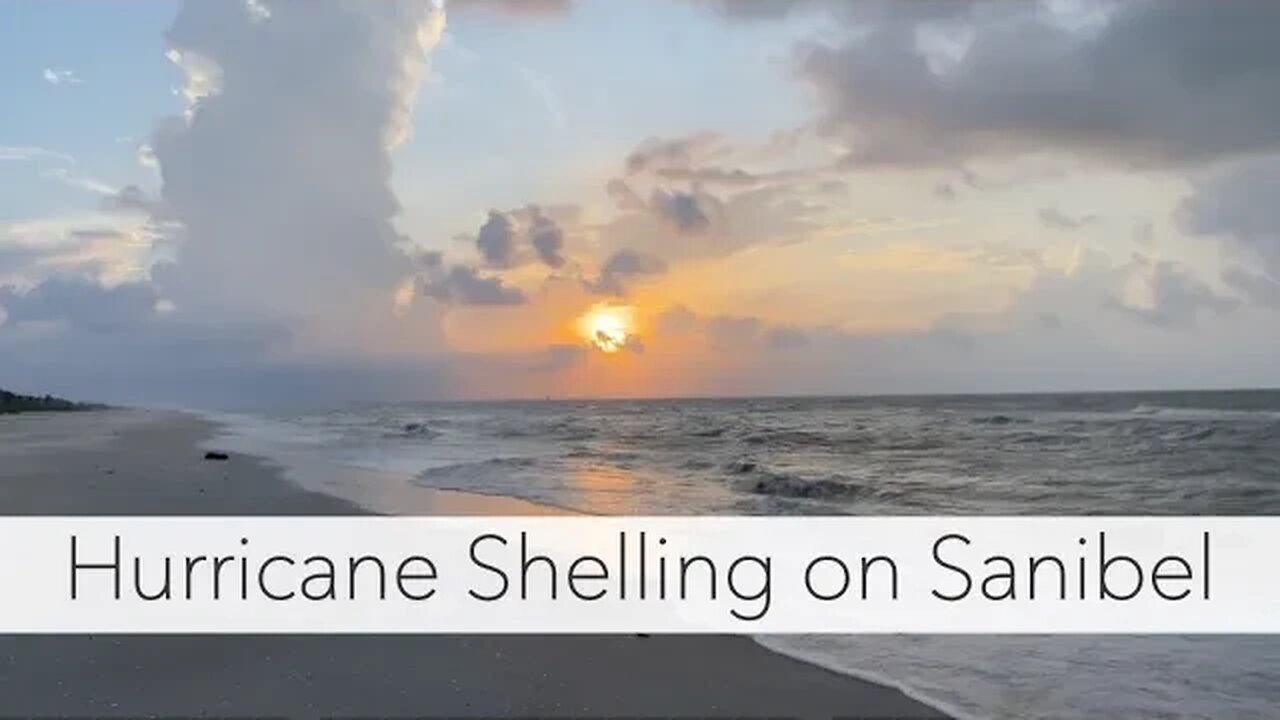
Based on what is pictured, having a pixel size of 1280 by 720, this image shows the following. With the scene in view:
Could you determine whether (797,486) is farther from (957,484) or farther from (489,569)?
(489,569)

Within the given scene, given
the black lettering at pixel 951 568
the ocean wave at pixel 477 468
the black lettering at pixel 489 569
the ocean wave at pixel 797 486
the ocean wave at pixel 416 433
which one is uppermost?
the black lettering at pixel 489 569

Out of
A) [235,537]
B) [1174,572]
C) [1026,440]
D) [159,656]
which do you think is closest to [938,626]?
[1174,572]

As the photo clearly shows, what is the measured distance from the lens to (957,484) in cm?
2253

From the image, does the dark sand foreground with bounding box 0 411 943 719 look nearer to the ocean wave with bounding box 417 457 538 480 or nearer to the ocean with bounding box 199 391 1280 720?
the ocean with bounding box 199 391 1280 720

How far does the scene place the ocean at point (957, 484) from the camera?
23.3 ft

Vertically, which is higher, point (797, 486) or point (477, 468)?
point (477, 468)

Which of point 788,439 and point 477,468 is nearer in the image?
point 477,468

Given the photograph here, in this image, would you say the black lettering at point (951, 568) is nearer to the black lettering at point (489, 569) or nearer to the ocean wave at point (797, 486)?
the black lettering at point (489, 569)

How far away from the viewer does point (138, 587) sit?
8.99 metres

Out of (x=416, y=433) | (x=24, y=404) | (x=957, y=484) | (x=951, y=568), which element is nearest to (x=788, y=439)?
(x=957, y=484)

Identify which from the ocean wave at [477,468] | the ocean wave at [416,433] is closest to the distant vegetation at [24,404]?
the ocean wave at [416,433]

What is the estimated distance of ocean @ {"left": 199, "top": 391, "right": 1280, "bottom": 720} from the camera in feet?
23.3

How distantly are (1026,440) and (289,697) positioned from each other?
33.4 metres

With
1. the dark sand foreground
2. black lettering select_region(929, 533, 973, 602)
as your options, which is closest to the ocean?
the dark sand foreground
